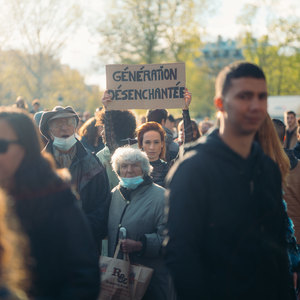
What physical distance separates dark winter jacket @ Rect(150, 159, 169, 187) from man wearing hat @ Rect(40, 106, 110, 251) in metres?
0.89

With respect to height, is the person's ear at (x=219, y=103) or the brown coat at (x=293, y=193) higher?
the person's ear at (x=219, y=103)

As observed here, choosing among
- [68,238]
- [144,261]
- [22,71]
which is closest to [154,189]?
[144,261]

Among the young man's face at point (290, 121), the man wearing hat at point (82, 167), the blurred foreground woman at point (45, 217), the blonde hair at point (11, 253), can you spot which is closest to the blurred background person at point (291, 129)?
the young man's face at point (290, 121)

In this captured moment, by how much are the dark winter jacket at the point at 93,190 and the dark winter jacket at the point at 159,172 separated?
92 centimetres

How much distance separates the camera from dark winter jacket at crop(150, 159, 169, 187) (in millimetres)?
5109

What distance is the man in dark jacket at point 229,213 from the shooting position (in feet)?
7.67

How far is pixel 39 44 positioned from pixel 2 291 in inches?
1184

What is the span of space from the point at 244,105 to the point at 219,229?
2.11 feet

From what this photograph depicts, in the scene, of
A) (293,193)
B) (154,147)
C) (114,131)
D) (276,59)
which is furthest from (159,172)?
(276,59)

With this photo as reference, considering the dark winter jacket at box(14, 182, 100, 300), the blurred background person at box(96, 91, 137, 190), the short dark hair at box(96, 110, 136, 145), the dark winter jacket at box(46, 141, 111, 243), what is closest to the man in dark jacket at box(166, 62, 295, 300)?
the dark winter jacket at box(14, 182, 100, 300)

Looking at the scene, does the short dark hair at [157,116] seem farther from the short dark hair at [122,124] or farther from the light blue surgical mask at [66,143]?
the light blue surgical mask at [66,143]

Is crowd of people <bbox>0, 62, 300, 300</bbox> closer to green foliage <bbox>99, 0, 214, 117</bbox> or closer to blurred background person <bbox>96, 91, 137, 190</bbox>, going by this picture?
blurred background person <bbox>96, 91, 137, 190</bbox>

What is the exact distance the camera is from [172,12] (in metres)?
30.3

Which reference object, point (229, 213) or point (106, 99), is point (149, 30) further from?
point (229, 213)
